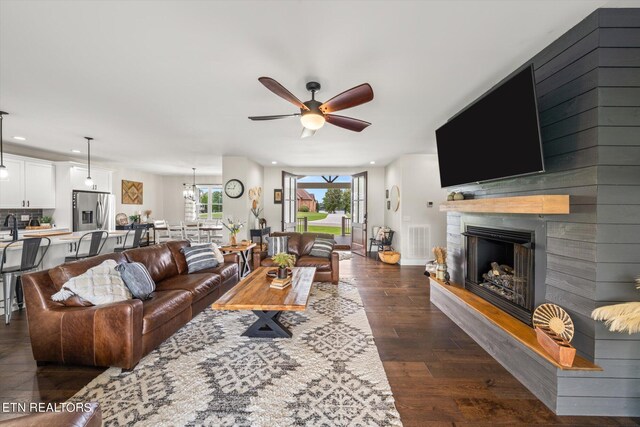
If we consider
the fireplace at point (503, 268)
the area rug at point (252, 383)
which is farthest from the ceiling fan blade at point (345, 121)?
the area rug at point (252, 383)

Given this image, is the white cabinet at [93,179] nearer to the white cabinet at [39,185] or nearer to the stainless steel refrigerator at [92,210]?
the stainless steel refrigerator at [92,210]

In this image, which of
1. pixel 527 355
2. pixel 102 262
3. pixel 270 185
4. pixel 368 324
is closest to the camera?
pixel 527 355

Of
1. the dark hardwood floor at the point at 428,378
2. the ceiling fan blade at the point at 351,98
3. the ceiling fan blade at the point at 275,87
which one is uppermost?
the ceiling fan blade at the point at 275,87

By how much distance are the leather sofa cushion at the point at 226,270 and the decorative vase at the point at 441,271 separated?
306 centimetres

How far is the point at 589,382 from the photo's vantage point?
1707 millimetres

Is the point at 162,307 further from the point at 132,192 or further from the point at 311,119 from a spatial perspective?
the point at 132,192

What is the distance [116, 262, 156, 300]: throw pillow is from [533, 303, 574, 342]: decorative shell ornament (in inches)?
138

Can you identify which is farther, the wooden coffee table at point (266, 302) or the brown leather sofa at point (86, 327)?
the wooden coffee table at point (266, 302)

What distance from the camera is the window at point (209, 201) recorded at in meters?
10.1

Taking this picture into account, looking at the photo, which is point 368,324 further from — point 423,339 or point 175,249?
point 175,249

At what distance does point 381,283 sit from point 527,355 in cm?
270

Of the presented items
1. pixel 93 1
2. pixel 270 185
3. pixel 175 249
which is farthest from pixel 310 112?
pixel 270 185

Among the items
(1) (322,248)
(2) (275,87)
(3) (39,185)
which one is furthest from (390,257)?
(3) (39,185)

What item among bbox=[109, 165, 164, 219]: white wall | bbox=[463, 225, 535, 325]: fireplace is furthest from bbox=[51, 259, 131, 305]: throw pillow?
bbox=[109, 165, 164, 219]: white wall
